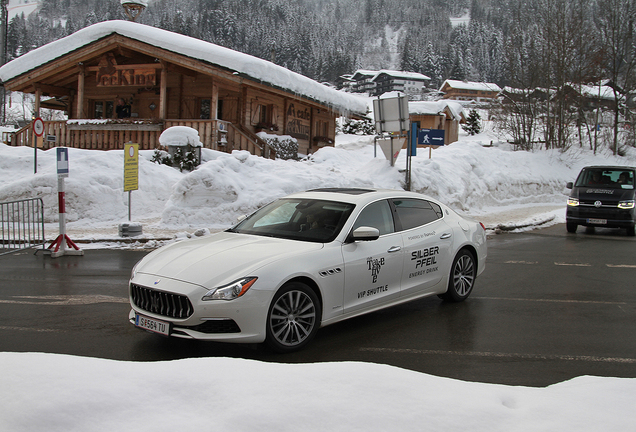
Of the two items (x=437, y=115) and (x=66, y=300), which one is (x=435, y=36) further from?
(x=66, y=300)

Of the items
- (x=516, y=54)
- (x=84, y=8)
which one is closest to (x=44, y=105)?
(x=516, y=54)

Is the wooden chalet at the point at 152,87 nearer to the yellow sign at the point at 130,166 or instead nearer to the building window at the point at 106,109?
the building window at the point at 106,109

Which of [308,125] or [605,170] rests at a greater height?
[308,125]

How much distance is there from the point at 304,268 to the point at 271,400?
7.00 ft

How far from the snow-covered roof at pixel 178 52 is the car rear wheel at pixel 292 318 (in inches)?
734

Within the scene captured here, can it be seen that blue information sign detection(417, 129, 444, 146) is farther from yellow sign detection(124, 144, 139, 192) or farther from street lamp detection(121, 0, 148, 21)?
street lamp detection(121, 0, 148, 21)

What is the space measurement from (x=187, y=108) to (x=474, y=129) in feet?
157

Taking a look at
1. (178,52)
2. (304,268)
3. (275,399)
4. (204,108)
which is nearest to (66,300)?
(304,268)

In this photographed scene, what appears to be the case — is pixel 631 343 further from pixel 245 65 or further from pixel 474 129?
pixel 474 129

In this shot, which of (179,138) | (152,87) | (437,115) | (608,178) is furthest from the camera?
(437,115)

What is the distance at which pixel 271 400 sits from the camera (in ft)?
9.35

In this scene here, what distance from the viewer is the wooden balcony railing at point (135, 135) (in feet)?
73.9

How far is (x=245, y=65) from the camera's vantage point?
2233 centimetres

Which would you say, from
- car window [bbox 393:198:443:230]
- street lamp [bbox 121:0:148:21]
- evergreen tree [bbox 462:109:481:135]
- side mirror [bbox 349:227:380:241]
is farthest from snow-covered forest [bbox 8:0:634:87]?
side mirror [bbox 349:227:380:241]
